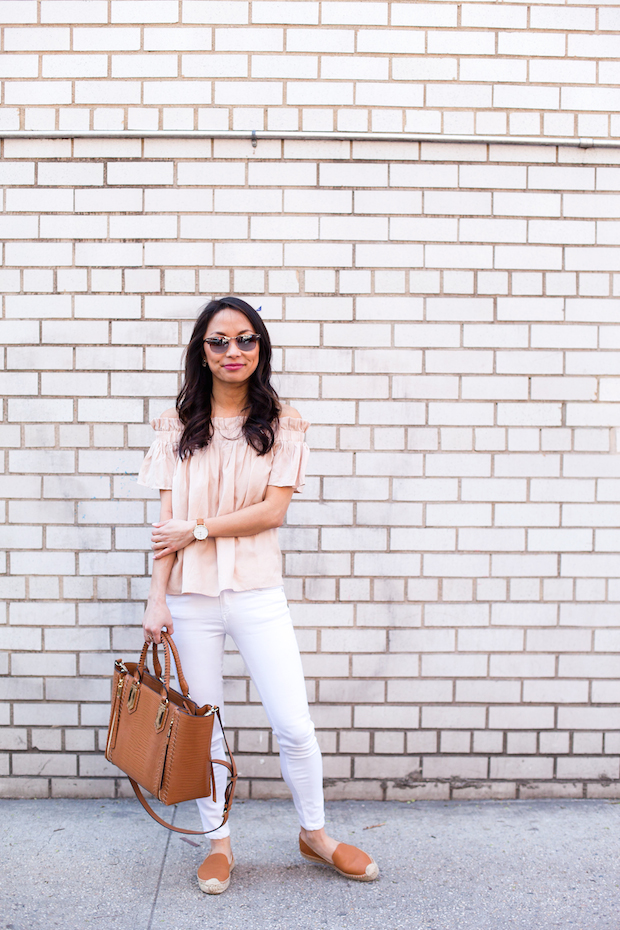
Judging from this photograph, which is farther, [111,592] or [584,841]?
[111,592]

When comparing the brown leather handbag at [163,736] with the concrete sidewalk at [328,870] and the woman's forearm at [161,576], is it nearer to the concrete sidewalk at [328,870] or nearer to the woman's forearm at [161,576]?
the woman's forearm at [161,576]

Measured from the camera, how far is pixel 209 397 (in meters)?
2.53

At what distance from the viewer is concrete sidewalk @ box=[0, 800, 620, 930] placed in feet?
7.79

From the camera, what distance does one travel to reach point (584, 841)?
2.90 meters

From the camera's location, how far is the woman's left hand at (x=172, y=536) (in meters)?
2.36

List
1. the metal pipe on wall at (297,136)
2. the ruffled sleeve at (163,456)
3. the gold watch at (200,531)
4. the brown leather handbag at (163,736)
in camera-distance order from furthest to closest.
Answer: the metal pipe on wall at (297,136) < the ruffled sleeve at (163,456) < the gold watch at (200,531) < the brown leather handbag at (163,736)

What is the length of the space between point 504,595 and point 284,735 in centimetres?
140

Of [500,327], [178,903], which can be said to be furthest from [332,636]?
[500,327]

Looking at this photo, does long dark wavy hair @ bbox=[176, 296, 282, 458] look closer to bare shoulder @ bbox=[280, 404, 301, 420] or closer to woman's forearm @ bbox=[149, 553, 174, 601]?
bare shoulder @ bbox=[280, 404, 301, 420]

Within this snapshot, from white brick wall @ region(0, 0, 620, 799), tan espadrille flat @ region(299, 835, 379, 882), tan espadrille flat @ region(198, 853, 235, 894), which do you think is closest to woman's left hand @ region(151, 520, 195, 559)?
white brick wall @ region(0, 0, 620, 799)

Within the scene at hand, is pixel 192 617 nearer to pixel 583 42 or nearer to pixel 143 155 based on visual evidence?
pixel 143 155

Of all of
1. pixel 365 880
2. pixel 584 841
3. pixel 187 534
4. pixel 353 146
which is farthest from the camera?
pixel 353 146

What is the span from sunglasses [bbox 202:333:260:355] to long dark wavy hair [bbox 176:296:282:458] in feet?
0.23

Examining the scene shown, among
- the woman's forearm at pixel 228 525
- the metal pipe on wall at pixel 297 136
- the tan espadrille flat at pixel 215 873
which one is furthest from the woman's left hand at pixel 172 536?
the metal pipe on wall at pixel 297 136
